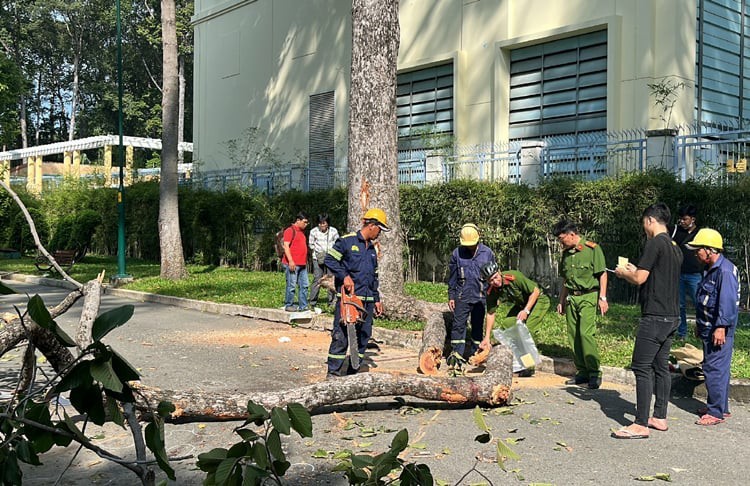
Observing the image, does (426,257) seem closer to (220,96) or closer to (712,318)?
(712,318)

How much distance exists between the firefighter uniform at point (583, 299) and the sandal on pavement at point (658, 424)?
155 centimetres

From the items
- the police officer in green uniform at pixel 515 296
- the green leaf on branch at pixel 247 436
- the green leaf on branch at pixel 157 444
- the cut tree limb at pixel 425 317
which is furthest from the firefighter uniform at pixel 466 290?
the green leaf on branch at pixel 157 444

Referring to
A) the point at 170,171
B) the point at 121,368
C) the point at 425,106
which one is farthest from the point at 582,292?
the point at 425,106

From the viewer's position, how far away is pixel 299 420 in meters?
2.27

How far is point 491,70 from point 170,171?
29.4 feet

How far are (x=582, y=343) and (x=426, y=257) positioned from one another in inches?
390

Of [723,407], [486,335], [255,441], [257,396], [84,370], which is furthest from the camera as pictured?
[486,335]

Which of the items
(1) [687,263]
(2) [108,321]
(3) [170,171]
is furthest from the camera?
(3) [170,171]

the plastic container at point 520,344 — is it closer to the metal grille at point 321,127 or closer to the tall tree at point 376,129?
the tall tree at point 376,129

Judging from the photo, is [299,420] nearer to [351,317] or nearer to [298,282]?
[351,317]

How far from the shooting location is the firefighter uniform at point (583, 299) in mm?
8008

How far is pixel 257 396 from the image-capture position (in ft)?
20.3

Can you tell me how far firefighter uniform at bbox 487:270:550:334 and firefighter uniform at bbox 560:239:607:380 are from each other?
0.68 metres

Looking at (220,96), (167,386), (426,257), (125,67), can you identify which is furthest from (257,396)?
(125,67)
